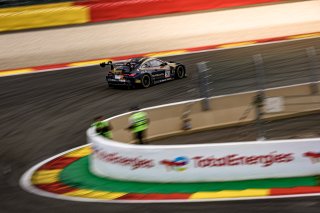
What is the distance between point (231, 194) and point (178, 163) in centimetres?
147

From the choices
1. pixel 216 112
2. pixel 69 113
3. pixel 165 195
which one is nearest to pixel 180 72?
pixel 69 113

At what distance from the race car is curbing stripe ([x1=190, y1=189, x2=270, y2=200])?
36.3ft

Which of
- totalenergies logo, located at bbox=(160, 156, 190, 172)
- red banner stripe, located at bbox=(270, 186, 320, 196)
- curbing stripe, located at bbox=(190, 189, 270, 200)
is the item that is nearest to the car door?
totalenergies logo, located at bbox=(160, 156, 190, 172)

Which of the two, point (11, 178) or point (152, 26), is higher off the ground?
point (152, 26)

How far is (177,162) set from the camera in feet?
43.5

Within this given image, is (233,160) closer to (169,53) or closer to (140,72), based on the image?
(140,72)

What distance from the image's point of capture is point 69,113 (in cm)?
2094

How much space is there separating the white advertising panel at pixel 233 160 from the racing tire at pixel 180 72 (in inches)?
437

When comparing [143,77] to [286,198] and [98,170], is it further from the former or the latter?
[286,198]

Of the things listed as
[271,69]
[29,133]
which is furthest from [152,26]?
[29,133]

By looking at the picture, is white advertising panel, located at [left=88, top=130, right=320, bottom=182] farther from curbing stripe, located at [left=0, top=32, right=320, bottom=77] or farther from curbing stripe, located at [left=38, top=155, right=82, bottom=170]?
curbing stripe, located at [left=0, top=32, right=320, bottom=77]

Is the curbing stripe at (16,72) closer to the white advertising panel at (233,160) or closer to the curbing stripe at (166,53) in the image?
the curbing stripe at (166,53)

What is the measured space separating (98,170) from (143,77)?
9.02m

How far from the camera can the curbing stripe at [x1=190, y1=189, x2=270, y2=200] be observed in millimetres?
12188
